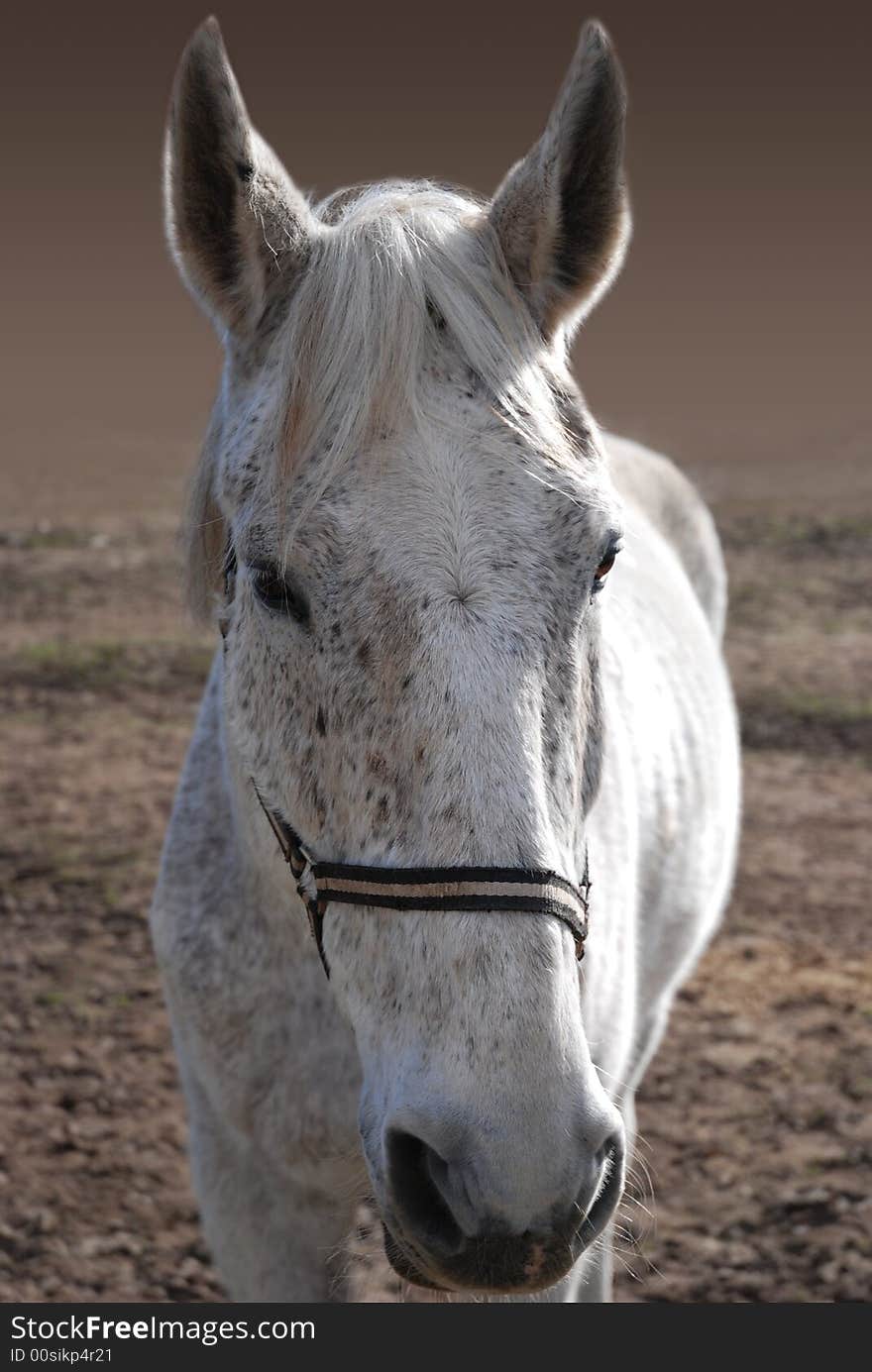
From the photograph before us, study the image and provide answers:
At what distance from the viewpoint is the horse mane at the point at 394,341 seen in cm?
198

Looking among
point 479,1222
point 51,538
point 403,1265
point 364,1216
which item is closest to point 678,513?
point 364,1216

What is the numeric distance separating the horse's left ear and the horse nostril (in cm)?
149

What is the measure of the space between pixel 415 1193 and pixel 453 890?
44 centimetres

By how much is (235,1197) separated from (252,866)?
2.50 feet

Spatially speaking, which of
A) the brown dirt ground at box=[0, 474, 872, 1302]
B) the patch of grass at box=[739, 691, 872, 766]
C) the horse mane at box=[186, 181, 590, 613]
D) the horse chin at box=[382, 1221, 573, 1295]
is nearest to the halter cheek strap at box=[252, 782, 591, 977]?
the horse chin at box=[382, 1221, 573, 1295]

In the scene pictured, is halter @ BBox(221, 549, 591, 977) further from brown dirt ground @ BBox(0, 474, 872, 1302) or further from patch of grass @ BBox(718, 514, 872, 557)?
patch of grass @ BBox(718, 514, 872, 557)

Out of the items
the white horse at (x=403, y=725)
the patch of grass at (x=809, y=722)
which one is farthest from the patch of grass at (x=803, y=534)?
the white horse at (x=403, y=725)

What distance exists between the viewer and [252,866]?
2578mm

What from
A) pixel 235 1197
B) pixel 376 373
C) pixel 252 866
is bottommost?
pixel 235 1197

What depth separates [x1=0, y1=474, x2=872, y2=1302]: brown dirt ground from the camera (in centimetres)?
394

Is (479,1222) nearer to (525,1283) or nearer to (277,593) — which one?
(525,1283)

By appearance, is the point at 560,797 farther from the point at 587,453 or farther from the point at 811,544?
the point at 811,544

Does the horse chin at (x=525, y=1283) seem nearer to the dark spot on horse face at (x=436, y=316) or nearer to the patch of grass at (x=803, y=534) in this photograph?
the dark spot on horse face at (x=436, y=316)

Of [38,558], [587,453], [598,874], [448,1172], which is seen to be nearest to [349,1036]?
[598,874]
